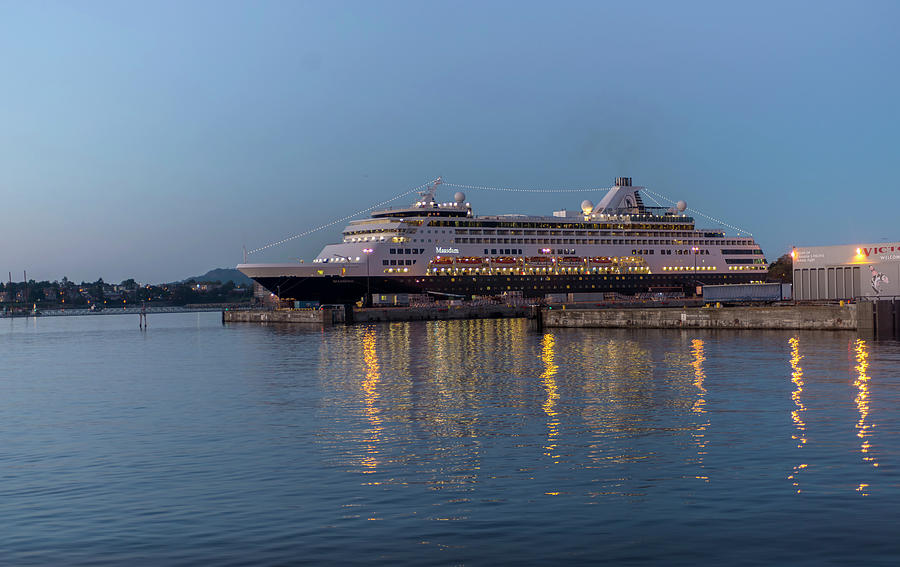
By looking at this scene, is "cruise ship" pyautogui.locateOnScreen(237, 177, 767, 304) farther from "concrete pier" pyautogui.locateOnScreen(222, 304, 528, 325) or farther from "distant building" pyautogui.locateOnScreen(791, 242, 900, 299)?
"distant building" pyautogui.locateOnScreen(791, 242, 900, 299)

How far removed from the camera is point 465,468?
19.9 meters

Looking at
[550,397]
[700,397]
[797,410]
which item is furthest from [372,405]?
[797,410]

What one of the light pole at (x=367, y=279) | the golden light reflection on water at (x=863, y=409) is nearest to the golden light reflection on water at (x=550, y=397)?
the golden light reflection on water at (x=863, y=409)

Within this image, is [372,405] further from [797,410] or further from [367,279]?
[367,279]

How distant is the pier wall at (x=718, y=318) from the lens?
223 ft

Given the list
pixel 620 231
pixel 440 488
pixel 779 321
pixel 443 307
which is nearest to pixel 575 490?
pixel 440 488

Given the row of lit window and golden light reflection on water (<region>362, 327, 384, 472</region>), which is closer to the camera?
golden light reflection on water (<region>362, 327, 384, 472</region>)

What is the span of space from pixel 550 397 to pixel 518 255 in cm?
9956

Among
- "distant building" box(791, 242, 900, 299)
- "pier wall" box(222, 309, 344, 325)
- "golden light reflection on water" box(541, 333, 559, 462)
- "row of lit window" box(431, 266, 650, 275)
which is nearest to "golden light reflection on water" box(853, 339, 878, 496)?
"golden light reflection on water" box(541, 333, 559, 462)

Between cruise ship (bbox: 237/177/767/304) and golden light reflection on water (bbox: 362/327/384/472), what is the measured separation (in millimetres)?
58093

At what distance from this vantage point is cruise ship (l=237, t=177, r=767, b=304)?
4759 inches

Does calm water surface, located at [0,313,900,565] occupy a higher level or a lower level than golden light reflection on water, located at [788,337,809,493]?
lower

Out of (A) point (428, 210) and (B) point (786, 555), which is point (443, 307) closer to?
(A) point (428, 210)

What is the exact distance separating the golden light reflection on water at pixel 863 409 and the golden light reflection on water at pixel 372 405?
412 inches
